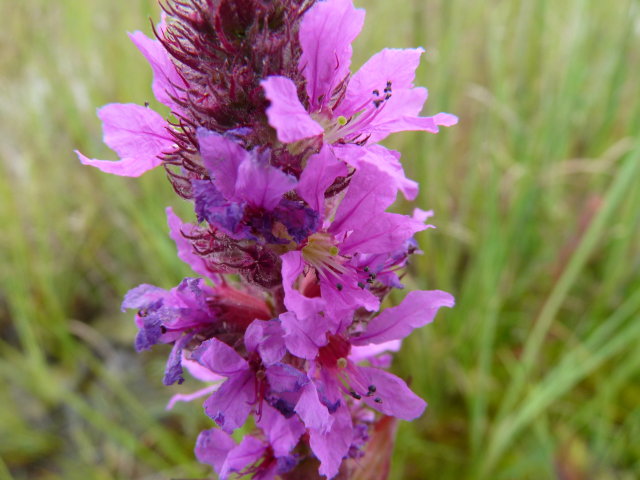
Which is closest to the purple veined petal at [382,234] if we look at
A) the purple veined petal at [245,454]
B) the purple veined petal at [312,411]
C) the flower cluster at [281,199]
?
the flower cluster at [281,199]

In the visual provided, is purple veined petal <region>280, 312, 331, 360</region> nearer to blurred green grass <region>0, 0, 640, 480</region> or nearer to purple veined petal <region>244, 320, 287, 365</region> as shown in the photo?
purple veined petal <region>244, 320, 287, 365</region>

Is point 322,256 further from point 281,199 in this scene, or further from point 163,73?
point 163,73

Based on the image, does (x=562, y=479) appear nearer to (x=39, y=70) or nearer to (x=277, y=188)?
(x=277, y=188)

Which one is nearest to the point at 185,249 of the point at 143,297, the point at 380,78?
the point at 143,297

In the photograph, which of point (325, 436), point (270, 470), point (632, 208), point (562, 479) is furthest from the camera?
point (632, 208)

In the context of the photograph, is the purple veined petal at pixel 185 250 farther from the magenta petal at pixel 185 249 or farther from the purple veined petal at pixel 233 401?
the purple veined petal at pixel 233 401

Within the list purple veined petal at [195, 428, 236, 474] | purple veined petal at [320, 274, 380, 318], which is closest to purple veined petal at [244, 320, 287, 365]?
purple veined petal at [320, 274, 380, 318]

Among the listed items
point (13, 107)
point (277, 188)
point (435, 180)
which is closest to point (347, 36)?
point (277, 188)

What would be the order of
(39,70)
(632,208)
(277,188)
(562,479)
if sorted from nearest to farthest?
(277,188)
(562,479)
(632,208)
(39,70)
